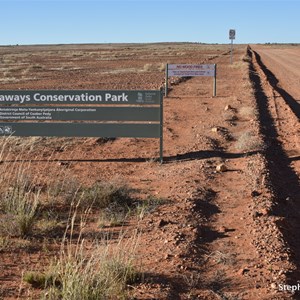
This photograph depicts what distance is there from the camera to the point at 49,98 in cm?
934

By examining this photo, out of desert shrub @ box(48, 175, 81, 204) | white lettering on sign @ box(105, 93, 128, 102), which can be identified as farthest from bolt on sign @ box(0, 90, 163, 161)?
desert shrub @ box(48, 175, 81, 204)

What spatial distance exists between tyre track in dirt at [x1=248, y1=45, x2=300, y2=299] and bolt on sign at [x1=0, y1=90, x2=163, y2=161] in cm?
231

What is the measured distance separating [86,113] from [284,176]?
Result: 3.83 metres

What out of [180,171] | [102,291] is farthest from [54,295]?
[180,171]

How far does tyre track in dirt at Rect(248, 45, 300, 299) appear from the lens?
15.9 feet

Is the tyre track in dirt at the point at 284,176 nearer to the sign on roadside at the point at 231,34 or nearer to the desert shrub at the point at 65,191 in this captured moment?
the desert shrub at the point at 65,191

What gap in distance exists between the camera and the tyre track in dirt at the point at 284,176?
484cm

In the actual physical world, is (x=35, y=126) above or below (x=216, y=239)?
above

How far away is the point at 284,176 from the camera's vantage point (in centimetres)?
828

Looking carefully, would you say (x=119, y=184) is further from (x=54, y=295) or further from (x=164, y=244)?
(x=54, y=295)

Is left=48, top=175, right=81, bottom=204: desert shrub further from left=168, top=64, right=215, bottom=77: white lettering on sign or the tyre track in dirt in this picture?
left=168, top=64, right=215, bottom=77: white lettering on sign

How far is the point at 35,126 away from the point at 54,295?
6.21 m

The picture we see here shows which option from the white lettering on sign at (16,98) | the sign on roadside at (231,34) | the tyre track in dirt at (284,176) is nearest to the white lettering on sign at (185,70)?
the tyre track in dirt at (284,176)

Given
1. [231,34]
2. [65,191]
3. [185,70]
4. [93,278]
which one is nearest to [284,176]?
[65,191]
